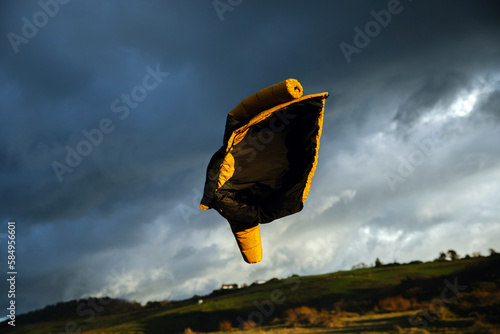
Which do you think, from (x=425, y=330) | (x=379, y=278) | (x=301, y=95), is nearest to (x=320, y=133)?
(x=301, y=95)

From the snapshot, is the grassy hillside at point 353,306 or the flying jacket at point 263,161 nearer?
the flying jacket at point 263,161

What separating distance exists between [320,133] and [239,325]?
23.7 metres

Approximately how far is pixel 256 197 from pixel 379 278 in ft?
79.0

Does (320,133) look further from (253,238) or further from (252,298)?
(252,298)

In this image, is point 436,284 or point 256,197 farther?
point 436,284

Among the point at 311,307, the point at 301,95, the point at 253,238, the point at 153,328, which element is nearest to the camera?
the point at 301,95

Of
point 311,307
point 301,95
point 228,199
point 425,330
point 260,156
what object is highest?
point 301,95

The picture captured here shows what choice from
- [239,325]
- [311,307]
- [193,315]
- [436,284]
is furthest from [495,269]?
[193,315]

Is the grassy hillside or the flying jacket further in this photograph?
the grassy hillside

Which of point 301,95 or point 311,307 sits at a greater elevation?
point 301,95

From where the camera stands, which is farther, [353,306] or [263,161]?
[353,306]

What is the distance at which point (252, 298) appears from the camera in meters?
27.8

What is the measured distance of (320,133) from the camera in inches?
156

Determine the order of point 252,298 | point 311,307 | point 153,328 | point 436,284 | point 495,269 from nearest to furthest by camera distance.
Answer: point 495,269, point 436,284, point 311,307, point 153,328, point 252,298
